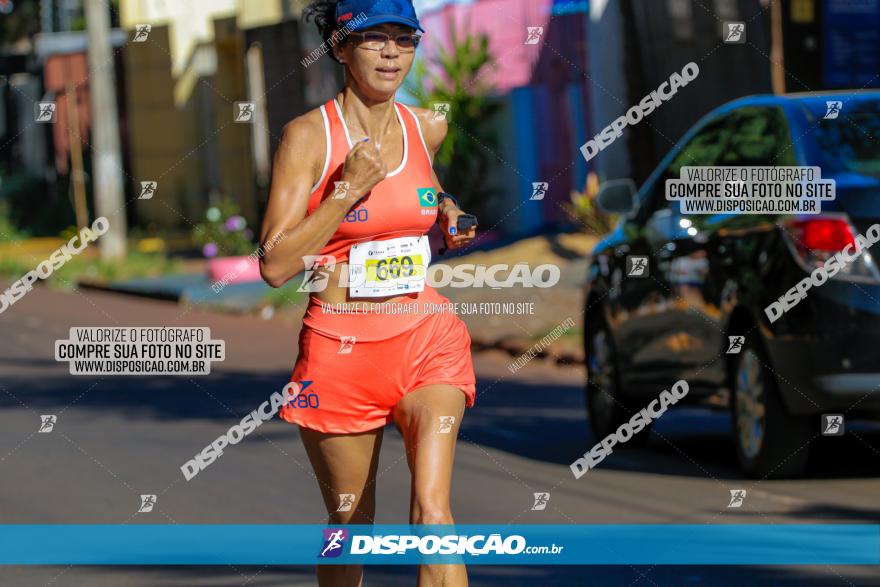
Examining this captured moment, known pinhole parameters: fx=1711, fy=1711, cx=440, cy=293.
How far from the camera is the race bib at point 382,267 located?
4840mm

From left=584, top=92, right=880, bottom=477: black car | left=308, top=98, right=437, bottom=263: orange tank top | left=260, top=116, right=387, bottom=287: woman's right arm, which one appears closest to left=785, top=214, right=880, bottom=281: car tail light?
left=584, top=92, right=880, bottom=477: black car

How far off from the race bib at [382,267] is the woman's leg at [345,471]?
0.41 metres

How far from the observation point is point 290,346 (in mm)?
17188

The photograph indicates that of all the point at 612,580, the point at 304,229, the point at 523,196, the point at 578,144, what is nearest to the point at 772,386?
the point at 612,580

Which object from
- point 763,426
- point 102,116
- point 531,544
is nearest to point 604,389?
point 763,426

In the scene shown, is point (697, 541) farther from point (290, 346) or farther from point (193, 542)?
point (290, 346)

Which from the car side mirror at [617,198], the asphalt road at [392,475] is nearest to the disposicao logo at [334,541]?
the asphalt road at [392,475]

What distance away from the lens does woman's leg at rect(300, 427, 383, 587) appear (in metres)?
4.86

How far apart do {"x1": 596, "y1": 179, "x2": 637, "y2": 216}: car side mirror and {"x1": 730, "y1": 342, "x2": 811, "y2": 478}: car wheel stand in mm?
1243

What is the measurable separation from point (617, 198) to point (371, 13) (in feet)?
16.5

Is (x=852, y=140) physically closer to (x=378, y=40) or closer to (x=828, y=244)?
(x=828, y=244)

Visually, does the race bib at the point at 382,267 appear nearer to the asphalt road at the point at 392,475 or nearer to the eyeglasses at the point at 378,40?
the eyeglasses at the point at 378,40

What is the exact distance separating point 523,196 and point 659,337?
52.5ft

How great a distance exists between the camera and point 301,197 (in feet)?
15.4
